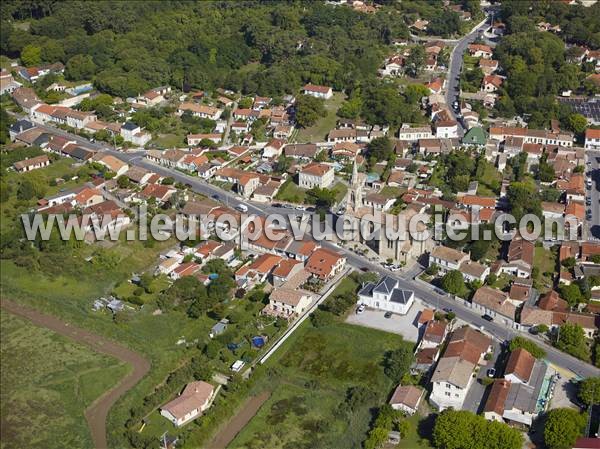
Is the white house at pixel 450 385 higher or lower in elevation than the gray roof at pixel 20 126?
higher

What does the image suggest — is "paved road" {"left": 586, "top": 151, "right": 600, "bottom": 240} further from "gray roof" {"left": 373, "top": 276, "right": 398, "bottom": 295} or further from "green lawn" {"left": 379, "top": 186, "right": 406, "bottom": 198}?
"gray roof" {"left": 373, "top": 276, "right": 398, "bottom": 295}

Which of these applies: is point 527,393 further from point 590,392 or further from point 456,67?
point 456,67

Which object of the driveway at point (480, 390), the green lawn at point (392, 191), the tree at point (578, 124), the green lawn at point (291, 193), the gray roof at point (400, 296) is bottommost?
the green lawn at point (291, 193)

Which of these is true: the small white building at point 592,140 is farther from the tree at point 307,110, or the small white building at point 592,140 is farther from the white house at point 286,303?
the white house at point 286,303

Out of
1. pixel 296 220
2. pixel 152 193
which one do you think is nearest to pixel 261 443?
pixel 296 220

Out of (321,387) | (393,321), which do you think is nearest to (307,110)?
(393,321)

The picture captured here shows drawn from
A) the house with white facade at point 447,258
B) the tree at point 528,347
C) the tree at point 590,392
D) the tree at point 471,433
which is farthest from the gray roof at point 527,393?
the house with white facade at point 447,258
